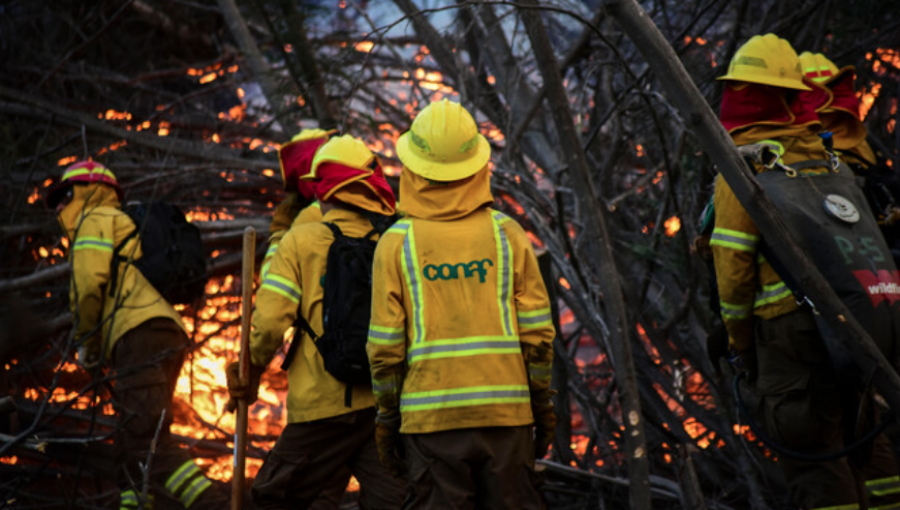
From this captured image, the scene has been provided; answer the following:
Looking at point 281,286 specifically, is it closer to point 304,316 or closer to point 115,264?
point 304,316

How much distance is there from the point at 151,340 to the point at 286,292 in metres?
1.65

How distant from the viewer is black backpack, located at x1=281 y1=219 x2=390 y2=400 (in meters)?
3.54

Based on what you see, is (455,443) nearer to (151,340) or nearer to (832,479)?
(832,479)

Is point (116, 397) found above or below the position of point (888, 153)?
below

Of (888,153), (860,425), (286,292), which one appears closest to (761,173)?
(860,425)

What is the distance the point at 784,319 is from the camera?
3.21 m

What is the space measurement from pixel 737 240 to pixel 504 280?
36.7 inches

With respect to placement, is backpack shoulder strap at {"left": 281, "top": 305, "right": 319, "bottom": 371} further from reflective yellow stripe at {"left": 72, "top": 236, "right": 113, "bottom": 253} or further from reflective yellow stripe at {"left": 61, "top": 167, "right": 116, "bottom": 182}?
reflective yellow stripe at {"left": 61, "top": 167, "right": 116, "bottom": 182}

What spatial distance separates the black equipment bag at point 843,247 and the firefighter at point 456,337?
974 millimetres

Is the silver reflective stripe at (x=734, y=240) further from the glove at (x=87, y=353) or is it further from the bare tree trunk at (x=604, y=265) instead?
the glove at (x=87, y=353)

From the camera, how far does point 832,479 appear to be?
10.4 feet

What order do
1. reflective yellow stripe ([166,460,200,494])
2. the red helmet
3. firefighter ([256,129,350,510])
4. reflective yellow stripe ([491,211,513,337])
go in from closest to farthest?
1. reflective yellow stripe ([491,211,513,337])
2. firefighter ([256,129,350,510])
3. reflective yellow stripe ([166,460,200,494])
4. the red helmet

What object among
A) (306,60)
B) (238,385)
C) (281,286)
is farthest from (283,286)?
(306,60)

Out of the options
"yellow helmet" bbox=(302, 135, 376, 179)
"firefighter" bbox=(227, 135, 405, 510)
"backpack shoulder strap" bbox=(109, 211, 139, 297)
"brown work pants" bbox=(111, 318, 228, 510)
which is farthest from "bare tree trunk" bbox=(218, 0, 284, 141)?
"firefighter" bbox=(227, 135, 405, 510)
